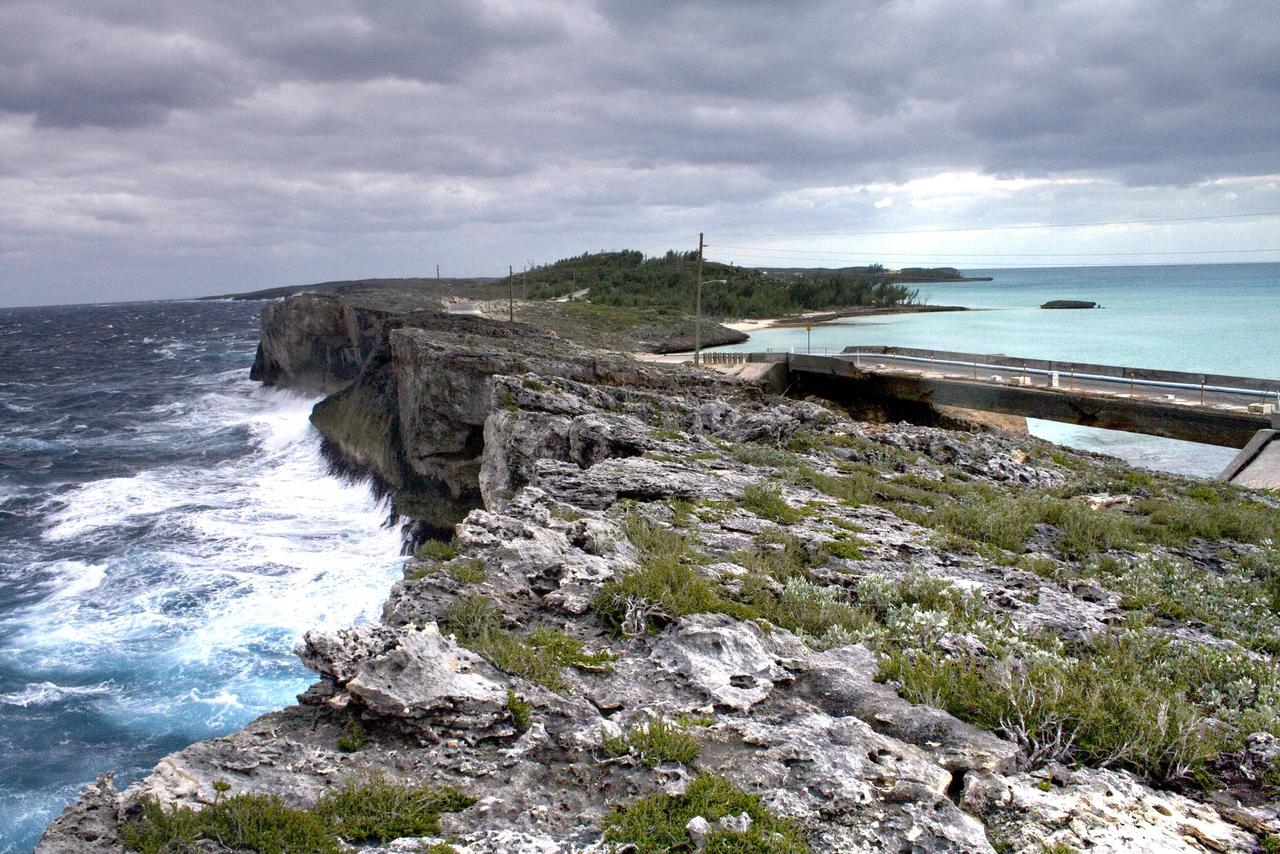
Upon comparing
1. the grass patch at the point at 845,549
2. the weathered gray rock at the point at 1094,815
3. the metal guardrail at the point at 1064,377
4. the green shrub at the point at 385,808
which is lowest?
the weathered gray rock at the point at 1094,815

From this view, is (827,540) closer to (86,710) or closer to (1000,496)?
(1000,496)

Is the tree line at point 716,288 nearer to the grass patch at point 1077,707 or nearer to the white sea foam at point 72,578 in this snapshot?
the white sea foam at point 72,578

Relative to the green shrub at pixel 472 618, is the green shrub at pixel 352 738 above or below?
below

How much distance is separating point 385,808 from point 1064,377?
104ft

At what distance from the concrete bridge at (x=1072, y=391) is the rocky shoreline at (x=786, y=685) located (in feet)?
52.0

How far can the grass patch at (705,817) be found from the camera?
3908 millimetres

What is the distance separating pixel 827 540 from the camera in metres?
9.07

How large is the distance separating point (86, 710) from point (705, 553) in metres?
13.3

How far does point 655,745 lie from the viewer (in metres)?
4.76

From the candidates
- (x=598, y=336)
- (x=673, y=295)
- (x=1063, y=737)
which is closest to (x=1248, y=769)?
(x=1063, y=737)

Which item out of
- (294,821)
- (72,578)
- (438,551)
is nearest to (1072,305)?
(72,578)

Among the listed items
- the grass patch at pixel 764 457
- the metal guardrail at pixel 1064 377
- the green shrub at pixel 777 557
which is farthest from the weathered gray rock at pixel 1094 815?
the metal guardrail at pixel 1064 377

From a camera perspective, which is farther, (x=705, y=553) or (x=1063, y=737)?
(x=705, y=553)

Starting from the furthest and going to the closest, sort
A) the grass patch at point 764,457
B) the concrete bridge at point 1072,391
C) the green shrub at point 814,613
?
1. the concrete bridge at point 1072,391
2. the grass patch at point 764,457
3. the green shrub at point 814,613
